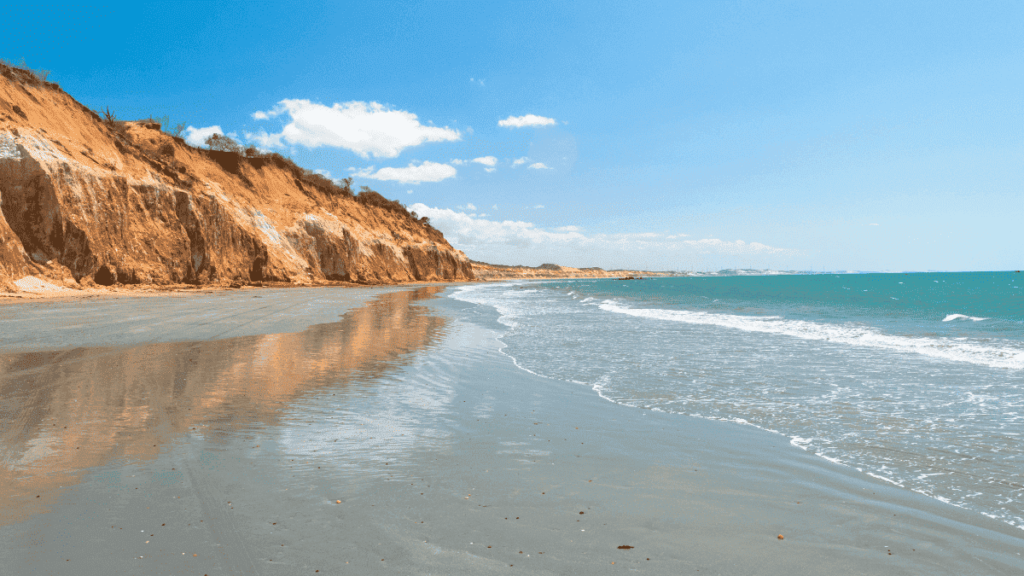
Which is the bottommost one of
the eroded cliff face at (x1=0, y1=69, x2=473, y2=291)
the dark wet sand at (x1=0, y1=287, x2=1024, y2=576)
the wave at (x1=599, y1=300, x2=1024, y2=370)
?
the dark wet sand at (x1=0, y1=287, x2=1024, y2=576)

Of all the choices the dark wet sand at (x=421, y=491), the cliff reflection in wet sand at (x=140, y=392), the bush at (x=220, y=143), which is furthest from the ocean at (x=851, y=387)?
the bush at (x=220, y=143)

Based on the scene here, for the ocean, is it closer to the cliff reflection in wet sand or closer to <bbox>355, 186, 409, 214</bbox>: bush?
the cliff reflection in wet sand

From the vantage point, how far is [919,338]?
17.5 m

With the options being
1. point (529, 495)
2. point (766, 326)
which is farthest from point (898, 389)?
point (766, 326)

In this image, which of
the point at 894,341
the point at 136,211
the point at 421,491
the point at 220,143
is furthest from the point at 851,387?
the point at 220,143

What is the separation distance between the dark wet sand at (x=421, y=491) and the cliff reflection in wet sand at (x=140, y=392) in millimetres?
51

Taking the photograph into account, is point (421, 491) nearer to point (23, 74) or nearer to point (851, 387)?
point (851, 387)

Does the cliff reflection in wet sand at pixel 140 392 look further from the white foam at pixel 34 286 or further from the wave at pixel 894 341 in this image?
the white foam at pixel 34 286

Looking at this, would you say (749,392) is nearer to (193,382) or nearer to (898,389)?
(898,389)

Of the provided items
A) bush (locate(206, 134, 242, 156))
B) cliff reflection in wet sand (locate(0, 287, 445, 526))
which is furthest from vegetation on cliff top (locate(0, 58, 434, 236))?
cliff reflection in wet sand (locate(0, 287, 445, 526))

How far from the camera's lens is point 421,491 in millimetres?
4461

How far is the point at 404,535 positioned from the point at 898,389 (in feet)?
32.0

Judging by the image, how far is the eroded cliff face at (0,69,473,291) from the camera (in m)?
31.7

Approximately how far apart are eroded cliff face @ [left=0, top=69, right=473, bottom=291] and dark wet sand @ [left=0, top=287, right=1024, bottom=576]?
103ft
